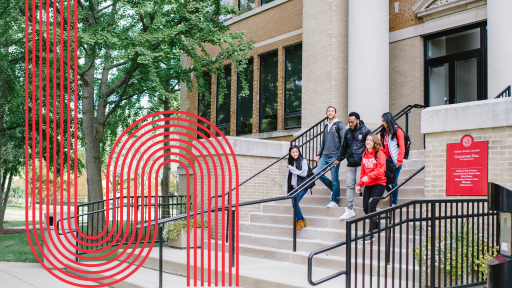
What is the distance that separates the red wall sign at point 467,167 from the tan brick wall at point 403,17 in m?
7.13

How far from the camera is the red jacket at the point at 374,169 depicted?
7.31 metres

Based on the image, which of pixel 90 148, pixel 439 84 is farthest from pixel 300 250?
pixel 90 148

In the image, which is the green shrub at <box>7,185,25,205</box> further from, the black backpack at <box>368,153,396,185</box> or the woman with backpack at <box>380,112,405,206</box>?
the black backpack at <box>368,153,396,185</box>

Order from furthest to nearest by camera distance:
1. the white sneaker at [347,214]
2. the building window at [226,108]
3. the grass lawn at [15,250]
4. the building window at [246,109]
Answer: the building window at [226,108] → the building window at [246,109] → the grass lawn at [15,250] → the white sneaker at [347,214]

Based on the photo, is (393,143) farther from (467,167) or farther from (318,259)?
(318,259)

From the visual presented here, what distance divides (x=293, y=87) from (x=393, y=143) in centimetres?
791

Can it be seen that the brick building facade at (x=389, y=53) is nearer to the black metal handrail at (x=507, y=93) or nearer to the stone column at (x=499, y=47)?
the stone column at (x=499, y=47)

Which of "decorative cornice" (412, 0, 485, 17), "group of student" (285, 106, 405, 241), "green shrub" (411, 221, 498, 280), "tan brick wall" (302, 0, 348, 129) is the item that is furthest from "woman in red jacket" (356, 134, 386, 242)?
"decorative cornice" (412, 0, 485, 17)

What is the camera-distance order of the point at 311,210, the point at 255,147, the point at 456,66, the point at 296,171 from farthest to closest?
the point at 456,66 → the point at 255,147 → the point at 311,210 → the point at 296,171

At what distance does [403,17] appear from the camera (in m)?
13.5

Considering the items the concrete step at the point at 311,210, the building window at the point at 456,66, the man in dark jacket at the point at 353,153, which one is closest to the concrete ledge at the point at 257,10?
the building window at the point at 456,66

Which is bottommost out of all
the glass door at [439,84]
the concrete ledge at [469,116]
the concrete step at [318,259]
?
the concrete step at [318,259]

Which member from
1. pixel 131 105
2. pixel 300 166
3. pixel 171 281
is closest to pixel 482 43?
pixel 300 166

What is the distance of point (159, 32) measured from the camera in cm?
1195
